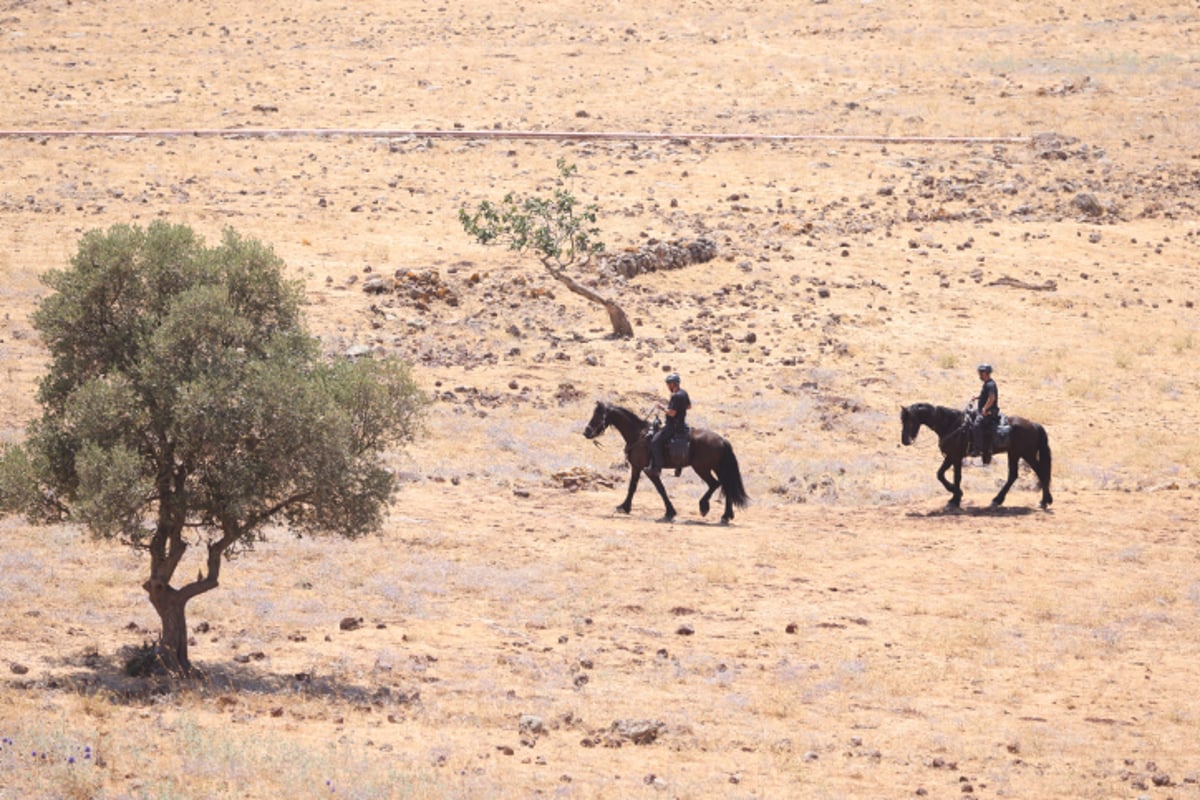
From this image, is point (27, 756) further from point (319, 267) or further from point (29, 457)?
point (319, 267)

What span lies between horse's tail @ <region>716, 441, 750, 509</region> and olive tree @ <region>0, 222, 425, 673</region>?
A: 834cm

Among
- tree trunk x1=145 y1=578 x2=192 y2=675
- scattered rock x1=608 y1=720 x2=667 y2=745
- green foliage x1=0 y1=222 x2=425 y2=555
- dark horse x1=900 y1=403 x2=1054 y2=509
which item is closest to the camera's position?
scattered rock x1=608 y1=720 x2=667 y2=745

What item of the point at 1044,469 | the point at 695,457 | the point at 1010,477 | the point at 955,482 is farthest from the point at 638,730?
the point at 1010,477

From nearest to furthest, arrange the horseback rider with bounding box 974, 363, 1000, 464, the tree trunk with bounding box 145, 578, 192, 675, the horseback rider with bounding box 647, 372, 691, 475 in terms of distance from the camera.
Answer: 1. the tree trunk with bounding box 145, 578, 192, 675
2. the horseback rider with bounding box 647, 372, 691, 475
3. the horseback rider with bounding box 974, 363, 1000, 464

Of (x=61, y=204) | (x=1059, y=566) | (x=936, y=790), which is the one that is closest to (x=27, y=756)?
(x=936, y=790)

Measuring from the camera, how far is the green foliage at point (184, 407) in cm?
1491

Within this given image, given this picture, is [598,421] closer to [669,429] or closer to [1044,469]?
[669,429]

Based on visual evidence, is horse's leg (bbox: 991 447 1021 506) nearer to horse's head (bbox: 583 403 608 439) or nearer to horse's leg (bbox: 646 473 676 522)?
horse's leg (bbox: 646 473 676 522)

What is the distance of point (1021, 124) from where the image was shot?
177 feet

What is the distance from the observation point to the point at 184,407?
14.8 meters

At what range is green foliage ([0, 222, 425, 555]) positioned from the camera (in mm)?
14914

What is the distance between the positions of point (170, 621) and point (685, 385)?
18098 mm

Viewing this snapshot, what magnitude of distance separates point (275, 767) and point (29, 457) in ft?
16.5

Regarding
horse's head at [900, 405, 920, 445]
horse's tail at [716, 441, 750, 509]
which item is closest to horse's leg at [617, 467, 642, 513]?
horse's tail at [716, 441, 750, 509]
